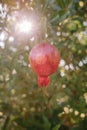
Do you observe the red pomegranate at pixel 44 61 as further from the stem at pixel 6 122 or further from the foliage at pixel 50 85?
the stem at pixel 6 122

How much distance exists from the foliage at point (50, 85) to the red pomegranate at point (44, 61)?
991 millimetres

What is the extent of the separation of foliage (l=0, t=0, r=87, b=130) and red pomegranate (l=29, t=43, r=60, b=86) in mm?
991

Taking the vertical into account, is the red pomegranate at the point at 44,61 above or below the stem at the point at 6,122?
below

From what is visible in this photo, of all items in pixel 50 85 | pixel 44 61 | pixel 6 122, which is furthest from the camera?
pixel 6 122

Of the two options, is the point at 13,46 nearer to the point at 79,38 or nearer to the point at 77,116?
the point at 79,38

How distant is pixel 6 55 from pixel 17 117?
54 cm

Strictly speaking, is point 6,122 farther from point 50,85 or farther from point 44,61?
point 44,61

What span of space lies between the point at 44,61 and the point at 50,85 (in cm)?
131

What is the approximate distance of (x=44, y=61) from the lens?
45.0 inches

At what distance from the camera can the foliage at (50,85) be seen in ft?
7.71

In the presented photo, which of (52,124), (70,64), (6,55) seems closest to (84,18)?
(70,64)

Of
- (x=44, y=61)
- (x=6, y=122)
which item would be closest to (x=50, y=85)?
(x=6, y=122)

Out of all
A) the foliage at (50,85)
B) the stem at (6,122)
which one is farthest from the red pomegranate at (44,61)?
the stem at (6,122)

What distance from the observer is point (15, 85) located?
252cm
